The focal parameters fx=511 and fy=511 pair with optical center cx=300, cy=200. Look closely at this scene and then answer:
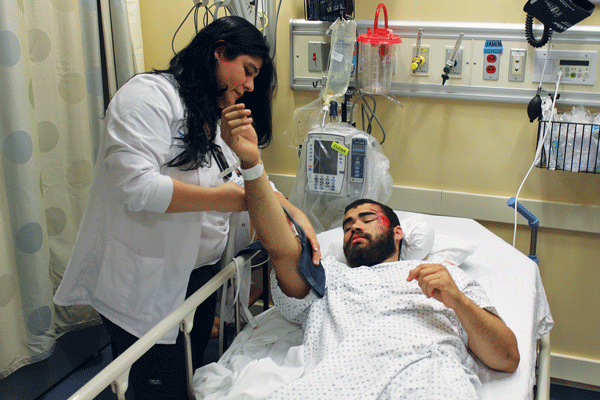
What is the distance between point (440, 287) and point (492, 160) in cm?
115

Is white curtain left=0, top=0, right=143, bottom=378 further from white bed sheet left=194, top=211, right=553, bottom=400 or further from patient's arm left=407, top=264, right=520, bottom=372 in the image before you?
patient's arm left=407, top=264, right=520, bottom=372

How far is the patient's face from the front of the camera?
1649 mm

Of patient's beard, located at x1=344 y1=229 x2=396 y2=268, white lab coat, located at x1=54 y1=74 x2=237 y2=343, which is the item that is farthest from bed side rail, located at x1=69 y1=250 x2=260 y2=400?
patient's beard, located at x1=344 y1=229 x2=396 y2=268

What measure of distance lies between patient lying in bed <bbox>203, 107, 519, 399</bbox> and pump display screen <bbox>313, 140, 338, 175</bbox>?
1.94 ft

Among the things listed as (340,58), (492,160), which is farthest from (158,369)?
(492,160)

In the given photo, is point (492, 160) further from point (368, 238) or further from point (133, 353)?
point (133, 353)

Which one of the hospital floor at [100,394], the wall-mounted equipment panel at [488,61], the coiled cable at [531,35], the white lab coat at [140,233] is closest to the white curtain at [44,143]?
the hospital floor at [100,394]

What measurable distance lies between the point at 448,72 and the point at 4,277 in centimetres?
189

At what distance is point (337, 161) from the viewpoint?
2066mm

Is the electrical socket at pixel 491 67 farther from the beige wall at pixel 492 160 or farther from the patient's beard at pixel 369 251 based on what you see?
the patient's beard at pixel 369 251

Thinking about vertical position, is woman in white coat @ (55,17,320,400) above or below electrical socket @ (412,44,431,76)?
below

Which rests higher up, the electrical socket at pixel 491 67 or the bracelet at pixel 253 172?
the electrical socket at pixel 491 67

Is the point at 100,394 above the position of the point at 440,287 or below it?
below

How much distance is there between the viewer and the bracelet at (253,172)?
1295mm
